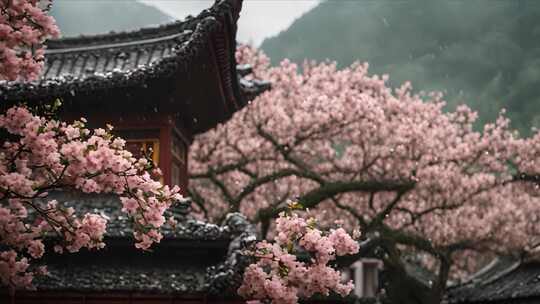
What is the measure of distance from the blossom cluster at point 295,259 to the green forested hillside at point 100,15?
9337 centimetres

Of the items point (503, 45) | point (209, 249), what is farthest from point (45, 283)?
point (503, 45)

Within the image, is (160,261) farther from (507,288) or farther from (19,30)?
(507,288)

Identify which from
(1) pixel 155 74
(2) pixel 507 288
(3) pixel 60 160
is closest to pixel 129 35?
(1) pixel 155 74

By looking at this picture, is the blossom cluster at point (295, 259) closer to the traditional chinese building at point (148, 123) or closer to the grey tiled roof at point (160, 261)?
the traditional chinese building at point (148, 123)

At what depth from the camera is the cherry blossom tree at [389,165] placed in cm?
2430

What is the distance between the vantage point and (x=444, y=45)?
67.1 m

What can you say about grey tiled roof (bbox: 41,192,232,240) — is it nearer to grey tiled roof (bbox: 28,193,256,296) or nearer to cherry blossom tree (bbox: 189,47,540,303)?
grey tiled roof (bbox: 28,193,256,296)

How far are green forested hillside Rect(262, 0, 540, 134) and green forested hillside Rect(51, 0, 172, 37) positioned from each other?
32246 mm

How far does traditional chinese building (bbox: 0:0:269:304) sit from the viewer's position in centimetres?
1156

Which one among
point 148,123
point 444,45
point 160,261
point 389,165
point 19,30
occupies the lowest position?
point 160,261

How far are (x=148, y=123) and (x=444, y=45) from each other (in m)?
58.5

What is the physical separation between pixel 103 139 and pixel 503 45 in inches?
2322

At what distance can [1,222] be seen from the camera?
780 cm

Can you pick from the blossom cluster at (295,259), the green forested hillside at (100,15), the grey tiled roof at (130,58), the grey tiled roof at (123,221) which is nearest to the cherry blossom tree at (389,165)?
the grey tiled roof at (130,58)
